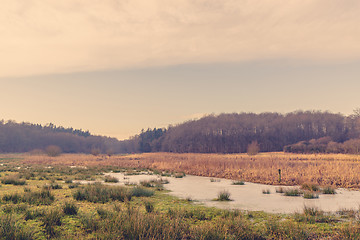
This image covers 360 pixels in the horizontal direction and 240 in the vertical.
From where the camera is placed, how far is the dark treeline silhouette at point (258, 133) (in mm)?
116062

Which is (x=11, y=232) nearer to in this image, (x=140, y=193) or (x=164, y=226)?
(x=164, y=226)

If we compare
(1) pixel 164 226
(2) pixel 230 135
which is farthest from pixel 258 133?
(1) pixel 164 226

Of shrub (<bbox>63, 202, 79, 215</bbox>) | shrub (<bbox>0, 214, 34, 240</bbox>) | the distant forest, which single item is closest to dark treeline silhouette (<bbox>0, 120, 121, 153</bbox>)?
the distant forest

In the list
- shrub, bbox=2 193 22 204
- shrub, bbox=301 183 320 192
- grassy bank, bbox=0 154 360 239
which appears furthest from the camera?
shrub, bbox=301 183 320 192

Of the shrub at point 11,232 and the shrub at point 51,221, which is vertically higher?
the shrub at point 11,232

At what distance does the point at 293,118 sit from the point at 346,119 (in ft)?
74.4

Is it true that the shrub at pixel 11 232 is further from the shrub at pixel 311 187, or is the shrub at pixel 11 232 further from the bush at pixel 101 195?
the shrub at pixel 311 187

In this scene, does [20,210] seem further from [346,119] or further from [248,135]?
[346,119]

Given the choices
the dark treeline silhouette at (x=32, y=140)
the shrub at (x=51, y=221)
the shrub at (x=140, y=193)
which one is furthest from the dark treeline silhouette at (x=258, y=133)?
the shrub at (x=51, y=221)

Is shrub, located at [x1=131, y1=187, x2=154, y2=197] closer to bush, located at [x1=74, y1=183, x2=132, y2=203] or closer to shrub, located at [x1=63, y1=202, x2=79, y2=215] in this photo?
bush, located at [x1=74, y1=183, x2=132, y2=203]

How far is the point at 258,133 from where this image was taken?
400 feet

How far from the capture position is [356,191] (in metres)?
17.8

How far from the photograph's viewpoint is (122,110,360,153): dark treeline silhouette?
116062 millimetres

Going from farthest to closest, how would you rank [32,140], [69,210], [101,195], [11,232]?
[32,140] < [101,195] < [69,210] < [11,232]
